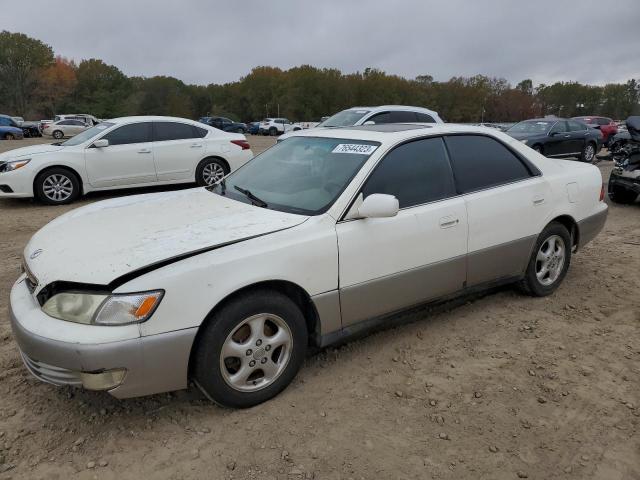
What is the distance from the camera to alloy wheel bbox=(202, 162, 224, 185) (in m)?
9.73

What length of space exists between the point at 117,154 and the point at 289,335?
23.2ft

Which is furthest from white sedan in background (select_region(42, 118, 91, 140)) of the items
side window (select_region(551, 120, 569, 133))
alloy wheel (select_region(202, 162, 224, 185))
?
side window (select_region(551, 120, 569, 133))

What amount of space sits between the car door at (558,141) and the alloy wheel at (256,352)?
1352cm

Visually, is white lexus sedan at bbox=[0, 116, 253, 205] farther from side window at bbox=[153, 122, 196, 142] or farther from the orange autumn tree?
the orange autumn tree

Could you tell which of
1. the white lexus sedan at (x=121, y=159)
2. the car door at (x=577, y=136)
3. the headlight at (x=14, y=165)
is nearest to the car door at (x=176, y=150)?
the white lexus sedan at (x=121, y=159)

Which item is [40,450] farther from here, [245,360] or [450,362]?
[450,362]

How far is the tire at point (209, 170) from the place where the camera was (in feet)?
31.8

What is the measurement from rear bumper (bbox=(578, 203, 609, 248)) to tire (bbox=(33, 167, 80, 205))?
305 inches

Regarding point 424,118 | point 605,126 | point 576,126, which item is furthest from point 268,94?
point 424,118

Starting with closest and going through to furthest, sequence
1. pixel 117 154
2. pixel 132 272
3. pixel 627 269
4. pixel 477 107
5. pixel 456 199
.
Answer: pixel 132 272, pixel 456 199, pixel 627 269, pixel 117 154, pixel 477 107

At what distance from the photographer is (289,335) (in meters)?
2.91

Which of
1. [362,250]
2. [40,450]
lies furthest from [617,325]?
[40,450]

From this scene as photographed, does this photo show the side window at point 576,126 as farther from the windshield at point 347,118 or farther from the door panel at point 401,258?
the door panel at point 401,258

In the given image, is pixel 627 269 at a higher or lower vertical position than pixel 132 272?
lower
